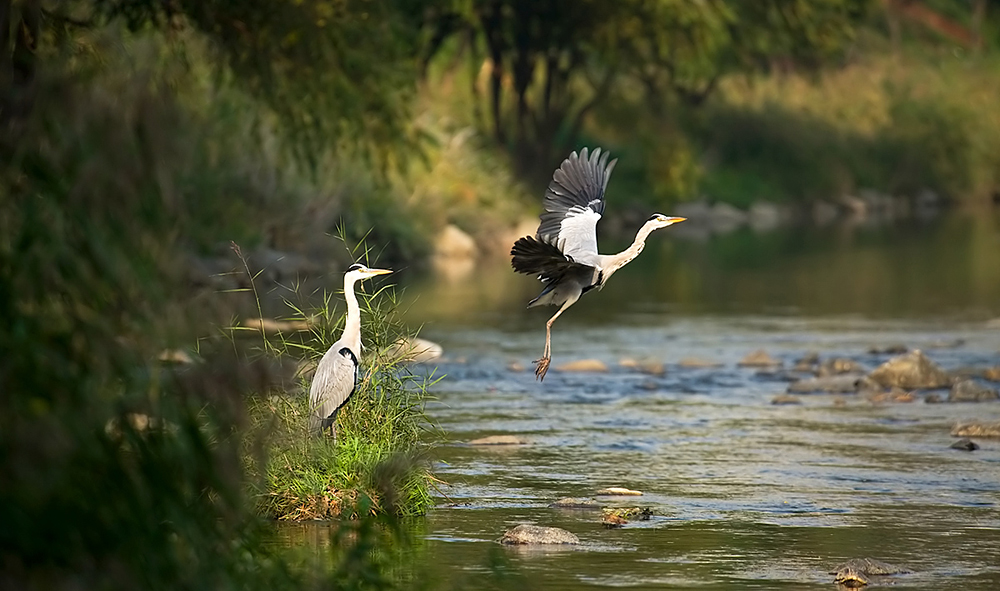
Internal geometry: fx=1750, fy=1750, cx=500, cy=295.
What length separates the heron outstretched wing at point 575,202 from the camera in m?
11.4

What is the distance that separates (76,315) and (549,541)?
14.1 ft

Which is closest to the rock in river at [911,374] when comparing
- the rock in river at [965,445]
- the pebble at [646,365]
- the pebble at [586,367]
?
the pebble at [646,365]

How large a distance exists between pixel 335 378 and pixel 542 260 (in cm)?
196

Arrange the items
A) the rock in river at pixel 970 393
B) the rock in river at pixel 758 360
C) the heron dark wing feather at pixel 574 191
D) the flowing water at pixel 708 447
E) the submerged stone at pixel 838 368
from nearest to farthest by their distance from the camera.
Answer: the flowing water at pixel 708 447
the heron dark wing feather at pixel 574 191
the rock in river at pixel 970 393
the submerged stone at pixel 838 368
the rock in river at pixel 758 360

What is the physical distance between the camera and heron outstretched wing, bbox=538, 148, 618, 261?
37.5 feet

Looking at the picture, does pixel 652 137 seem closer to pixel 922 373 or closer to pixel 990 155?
pixel 990 155

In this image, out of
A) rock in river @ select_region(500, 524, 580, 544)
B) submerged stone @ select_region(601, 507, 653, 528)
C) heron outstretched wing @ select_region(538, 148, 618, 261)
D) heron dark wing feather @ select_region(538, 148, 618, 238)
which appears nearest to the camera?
rock in river @ select_region(500, 524, 580, 544)

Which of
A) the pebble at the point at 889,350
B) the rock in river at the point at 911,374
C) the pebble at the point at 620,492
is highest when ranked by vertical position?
the pebble at the point at 889,350

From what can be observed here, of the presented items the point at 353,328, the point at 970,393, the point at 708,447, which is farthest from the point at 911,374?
the point at 353,328

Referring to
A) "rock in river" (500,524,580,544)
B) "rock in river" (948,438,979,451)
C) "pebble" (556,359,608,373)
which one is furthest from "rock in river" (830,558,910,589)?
"pebble" (556,359,608,373)

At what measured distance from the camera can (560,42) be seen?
126ft

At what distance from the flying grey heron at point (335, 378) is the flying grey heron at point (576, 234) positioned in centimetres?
186

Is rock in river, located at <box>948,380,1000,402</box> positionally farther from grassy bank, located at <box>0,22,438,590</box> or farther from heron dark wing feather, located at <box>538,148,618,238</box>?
grassy bank, located at <box>0,22,438,590</box>

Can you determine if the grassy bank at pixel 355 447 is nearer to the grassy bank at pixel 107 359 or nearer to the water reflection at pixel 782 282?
the grassy bank at pixel 107 359
